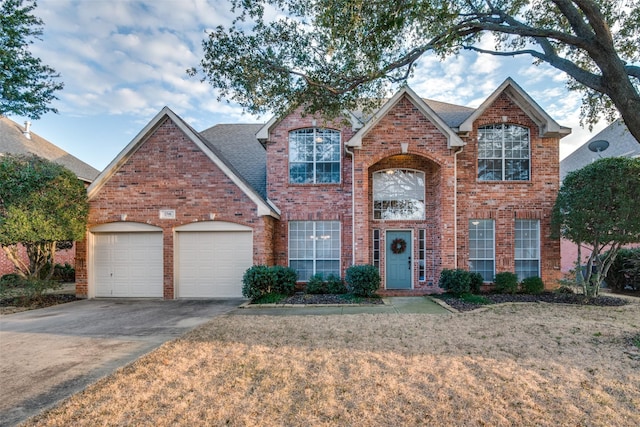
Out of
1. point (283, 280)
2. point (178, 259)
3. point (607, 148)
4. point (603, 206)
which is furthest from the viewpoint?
point (607, 148)

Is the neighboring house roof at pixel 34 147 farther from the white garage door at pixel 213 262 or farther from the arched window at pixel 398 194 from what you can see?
the arched window at pixel 398 194

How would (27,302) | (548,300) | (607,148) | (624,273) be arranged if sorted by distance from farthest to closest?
1. (607,148)
2. (624,273)
3. (548,300)
4. (27,302)

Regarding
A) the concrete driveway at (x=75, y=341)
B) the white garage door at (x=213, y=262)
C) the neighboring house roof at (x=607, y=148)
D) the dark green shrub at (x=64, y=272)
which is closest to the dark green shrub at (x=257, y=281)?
the concrete driveway at (x=75, y=341)

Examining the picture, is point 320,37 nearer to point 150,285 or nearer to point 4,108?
point 150,285

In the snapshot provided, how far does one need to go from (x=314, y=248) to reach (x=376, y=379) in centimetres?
758

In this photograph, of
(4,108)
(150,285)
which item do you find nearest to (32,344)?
(150,285)

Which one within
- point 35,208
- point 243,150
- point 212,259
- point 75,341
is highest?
point 243,150

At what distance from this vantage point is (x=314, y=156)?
1180cm

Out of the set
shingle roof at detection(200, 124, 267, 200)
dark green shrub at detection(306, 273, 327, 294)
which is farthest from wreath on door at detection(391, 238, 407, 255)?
shingle roof at detection(200, 124, 267, 200)

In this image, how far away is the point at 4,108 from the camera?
10.9 meters

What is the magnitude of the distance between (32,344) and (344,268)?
8.34 meters

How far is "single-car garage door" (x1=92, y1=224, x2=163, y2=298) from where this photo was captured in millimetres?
10703

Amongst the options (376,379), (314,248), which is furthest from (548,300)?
(376,379)

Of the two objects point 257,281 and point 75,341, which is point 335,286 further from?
point 75,341
